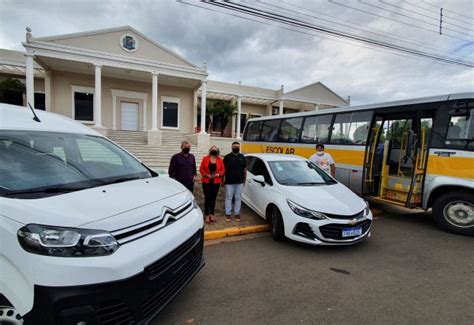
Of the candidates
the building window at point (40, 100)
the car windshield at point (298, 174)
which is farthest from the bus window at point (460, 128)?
the building window at point (40, 100)

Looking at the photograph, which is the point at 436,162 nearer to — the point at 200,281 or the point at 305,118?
the point at 305,118

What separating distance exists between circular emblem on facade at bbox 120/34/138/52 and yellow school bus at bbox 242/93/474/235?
1021 cm

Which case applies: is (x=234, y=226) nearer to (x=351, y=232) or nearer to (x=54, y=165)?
(x=351, y=232)

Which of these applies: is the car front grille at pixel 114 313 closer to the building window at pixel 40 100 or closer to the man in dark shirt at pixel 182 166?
the man in dark shirt at pixel 182 166

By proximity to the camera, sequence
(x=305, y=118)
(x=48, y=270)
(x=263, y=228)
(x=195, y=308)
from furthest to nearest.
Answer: (x=305, y=118)
(x=263, y=228)
(x=195, y=308)
(x=48, y=270)

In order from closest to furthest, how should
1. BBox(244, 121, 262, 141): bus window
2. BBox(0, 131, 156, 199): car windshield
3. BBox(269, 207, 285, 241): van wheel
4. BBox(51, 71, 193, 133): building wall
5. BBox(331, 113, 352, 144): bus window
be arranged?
1. BBox(0, 131, 156, 199): car windshield
2. BBox(269, 207, 285, 241): van wheel
3. BBox(331, 113, 352, 144): bus window
4. BBox(244, 121, 262, 141): bus window
5. BBox(51, 71, 193, 133): building wall

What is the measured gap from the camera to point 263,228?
17.7 ft

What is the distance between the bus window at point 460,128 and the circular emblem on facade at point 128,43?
1450cm

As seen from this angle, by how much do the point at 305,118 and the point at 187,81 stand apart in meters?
9.64

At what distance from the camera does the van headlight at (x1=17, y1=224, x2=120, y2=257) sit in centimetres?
176

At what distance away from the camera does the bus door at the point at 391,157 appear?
21.0ft

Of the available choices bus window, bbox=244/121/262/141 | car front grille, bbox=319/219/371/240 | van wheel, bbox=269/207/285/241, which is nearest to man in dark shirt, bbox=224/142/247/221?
van wheel, bbox=269/207/285/241

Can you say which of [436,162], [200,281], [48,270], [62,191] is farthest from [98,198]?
[436,162]

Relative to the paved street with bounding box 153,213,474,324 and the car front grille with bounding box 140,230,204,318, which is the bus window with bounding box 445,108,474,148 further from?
the car front grille with bounding box 140,230,204,318
